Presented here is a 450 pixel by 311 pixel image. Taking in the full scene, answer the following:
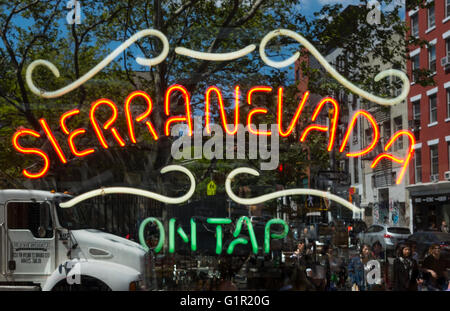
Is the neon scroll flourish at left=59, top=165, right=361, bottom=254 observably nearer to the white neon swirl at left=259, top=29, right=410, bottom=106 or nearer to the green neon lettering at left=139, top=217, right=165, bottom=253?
the green neon lettering at left=139, top=217, right=165, bottom=253

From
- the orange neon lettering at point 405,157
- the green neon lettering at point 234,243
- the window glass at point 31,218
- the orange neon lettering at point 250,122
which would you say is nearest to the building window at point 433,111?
the orange neon lettering at point 405,157

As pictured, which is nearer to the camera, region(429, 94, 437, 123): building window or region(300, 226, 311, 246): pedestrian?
region(429, 94, 437, 123): building window

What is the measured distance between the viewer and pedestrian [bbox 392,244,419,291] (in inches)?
276

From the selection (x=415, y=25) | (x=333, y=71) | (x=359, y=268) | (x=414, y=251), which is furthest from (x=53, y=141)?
(x=415, y=25)

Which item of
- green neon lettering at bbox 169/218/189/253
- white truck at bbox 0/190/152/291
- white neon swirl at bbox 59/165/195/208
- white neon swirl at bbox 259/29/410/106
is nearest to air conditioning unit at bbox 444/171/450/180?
white neon swirl at bbox 259/29/410/106

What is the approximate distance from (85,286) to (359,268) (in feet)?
10.1

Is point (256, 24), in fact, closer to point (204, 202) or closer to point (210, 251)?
point (204, 202)

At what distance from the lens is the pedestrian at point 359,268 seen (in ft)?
23.3

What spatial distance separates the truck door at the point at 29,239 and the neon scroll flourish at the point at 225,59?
1.36 m

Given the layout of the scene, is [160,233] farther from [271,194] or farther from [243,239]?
[271,194]

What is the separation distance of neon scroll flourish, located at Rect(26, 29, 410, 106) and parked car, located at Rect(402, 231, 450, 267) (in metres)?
1.50

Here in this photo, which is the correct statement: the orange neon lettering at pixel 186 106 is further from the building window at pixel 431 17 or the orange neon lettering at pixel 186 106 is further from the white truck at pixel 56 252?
the building window at pixel 431 17
